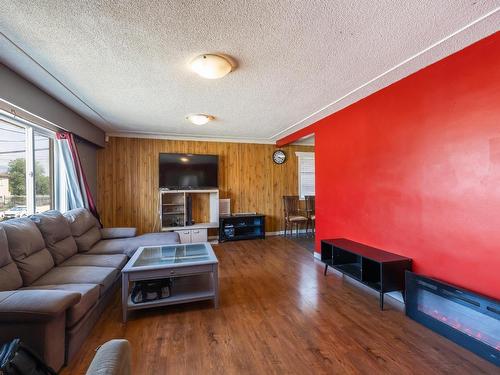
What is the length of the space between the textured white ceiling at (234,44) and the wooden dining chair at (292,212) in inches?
114

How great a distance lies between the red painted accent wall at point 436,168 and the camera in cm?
176

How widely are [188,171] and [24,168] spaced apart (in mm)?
2592

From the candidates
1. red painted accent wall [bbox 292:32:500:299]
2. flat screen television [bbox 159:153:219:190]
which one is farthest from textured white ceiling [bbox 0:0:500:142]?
flat screen television [bbox 159:153:219:190]

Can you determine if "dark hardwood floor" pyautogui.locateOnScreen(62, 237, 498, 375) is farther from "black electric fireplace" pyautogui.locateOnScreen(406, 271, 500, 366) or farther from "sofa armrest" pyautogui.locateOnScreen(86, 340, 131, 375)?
"sofa armrest" pyautogui.locateOnScreen(86, 340, 131, 375)

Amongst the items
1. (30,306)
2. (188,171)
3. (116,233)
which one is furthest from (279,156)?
(30,306)

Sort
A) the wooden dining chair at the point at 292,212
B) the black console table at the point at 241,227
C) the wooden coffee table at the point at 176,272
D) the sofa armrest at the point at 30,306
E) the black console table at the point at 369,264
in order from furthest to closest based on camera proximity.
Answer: the wooden dining chair at the point at 292,212, the black console table at the point at 241,227, the black console table at the point at 369,264, the wooden coffee table at the point at 176,272, the sofa armrest at the point at 30,306

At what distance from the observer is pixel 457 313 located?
184 centimetres

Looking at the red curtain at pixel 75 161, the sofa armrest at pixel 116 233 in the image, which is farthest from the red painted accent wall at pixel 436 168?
the red curtain at pixel 75 161

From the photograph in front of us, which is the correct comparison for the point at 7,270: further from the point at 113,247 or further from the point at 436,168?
the point at 436,168

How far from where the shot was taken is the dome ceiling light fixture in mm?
1985

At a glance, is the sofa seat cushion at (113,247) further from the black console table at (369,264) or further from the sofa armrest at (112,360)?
the black console table at (369,264)

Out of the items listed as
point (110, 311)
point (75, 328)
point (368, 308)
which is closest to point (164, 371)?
point (75, 328)

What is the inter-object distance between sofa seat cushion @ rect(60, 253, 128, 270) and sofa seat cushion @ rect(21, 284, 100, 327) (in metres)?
0.54

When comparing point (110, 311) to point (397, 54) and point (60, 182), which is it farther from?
point (397, 54)
